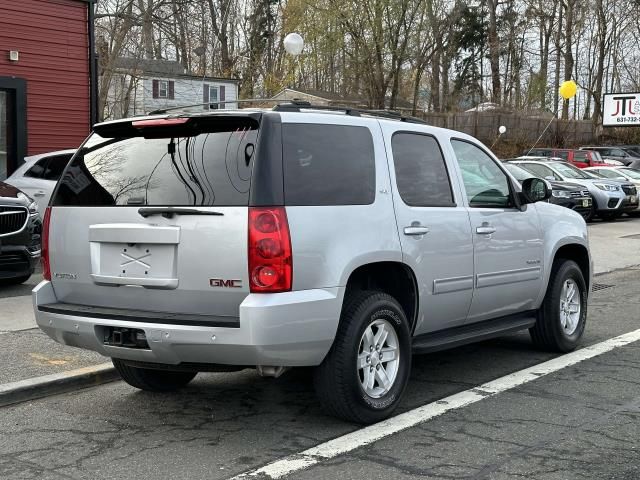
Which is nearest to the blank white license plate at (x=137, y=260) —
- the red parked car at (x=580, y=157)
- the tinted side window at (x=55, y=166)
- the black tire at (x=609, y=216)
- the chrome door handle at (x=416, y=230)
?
the chrome door handle at (x=416, y=230)

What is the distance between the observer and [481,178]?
6.15 meters

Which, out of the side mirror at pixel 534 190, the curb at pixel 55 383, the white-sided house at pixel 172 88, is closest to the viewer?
the curb at pixel 55 383

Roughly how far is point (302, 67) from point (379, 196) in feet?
126

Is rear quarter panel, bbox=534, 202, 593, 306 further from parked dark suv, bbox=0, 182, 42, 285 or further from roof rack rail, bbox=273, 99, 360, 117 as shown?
parked dark suv, bbox=0, 182, 42, 285

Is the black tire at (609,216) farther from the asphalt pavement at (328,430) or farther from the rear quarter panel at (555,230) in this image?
the asphalt pavement at (328,430)

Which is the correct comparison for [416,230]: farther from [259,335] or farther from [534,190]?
[534,190]

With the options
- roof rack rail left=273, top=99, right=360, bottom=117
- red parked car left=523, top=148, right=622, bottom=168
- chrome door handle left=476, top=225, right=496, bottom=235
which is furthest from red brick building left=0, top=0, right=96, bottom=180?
red parked car left=523, top=148, right=622, bottom=168

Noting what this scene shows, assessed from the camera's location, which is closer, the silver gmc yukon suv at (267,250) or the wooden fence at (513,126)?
the silver gmc yukon suv at (267,250)

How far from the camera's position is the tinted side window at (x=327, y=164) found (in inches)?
181

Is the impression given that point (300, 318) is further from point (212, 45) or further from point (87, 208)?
point (212, 45)

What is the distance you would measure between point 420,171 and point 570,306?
2345 mm

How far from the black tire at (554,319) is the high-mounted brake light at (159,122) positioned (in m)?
3.46

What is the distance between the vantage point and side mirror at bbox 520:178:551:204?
6.43 m

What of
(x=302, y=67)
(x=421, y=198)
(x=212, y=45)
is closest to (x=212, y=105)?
(x=421, y=198)
